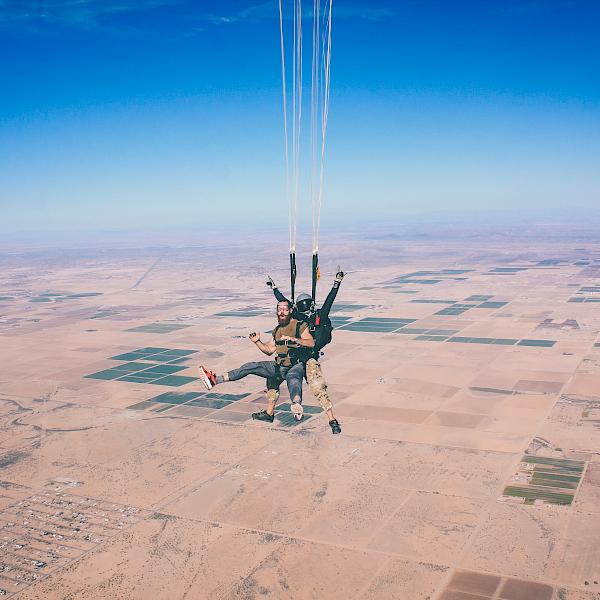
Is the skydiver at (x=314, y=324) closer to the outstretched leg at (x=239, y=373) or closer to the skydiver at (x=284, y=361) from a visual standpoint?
the skydiver at (x=284, y=361)

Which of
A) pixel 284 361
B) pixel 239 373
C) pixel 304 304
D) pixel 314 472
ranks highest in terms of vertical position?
pixel 304 304

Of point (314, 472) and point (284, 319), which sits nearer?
point (284, 319)

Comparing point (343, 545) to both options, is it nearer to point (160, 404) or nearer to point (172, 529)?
point (172, 529)

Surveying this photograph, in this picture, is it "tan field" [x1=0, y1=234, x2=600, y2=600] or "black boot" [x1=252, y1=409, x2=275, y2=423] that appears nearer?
"black boot" [x1=252, y1=409, x2=275, y2=423]

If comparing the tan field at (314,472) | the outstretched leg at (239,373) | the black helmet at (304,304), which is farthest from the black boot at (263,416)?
the tan field at (314,472)

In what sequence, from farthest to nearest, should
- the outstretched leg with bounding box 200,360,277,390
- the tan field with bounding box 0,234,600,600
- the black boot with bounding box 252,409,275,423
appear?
the tan field with bounding box 0,234,600,600 < the black boot with bounding box 252,409,275,423 < the outstretched leg with bounding box 200,360,277,390

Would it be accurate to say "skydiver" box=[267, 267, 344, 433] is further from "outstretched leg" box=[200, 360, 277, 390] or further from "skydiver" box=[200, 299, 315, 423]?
"outstretched leg" box=[200, 360, 277, 390]

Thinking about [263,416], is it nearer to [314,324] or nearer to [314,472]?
[314,324]

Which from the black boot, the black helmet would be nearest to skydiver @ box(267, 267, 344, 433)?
the black helmet

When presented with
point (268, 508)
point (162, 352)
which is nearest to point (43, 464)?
point (268, 508)

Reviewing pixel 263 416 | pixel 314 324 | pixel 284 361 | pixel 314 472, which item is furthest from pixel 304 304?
pixel 314 472
